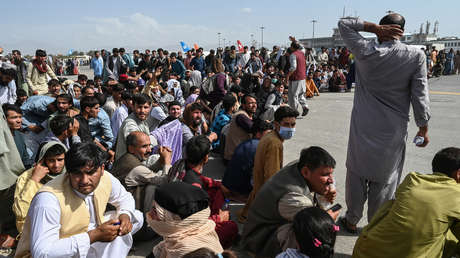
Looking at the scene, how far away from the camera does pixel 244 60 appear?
46.2 ft

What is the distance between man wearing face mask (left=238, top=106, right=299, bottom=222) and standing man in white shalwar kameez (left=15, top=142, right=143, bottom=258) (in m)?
1.40

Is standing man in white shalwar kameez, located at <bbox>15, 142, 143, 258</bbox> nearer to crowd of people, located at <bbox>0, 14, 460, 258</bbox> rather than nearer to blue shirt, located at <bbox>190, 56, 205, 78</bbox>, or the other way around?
crowd of people, located at <bbox>0, 14, 460, 258</bbox>

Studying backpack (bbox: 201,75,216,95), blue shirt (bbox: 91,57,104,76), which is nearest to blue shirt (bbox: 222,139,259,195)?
backpack (bbox: 201,75,216,95)

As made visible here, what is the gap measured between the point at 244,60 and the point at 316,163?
12246mm

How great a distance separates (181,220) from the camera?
1904mm

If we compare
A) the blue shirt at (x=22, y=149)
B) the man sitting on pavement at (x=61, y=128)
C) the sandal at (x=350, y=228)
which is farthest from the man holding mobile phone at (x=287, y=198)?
the blue shirt at (x=22, y=149)

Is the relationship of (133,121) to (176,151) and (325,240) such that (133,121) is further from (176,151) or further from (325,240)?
(325,240)

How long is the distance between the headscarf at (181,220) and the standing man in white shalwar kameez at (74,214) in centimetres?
37

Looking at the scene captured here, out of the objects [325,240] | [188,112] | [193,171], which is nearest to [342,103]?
[188,112]

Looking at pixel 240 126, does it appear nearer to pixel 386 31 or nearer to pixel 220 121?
pixel 220 121

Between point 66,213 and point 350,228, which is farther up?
point 66,213

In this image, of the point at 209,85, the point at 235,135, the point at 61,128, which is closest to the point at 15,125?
the point at 61,128

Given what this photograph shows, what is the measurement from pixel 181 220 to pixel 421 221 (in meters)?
1.46

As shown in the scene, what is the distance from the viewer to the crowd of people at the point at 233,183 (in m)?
1.94
